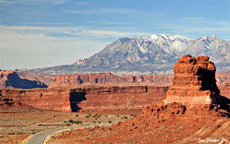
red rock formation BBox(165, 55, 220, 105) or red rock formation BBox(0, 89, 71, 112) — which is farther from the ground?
red rock formation BBox(165, 55, 220, 105)

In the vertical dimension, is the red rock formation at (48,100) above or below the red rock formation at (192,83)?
below

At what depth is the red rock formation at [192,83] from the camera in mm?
83812

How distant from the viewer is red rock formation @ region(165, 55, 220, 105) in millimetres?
83812

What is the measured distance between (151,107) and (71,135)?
1586 centimetres

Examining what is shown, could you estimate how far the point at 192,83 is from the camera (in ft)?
283

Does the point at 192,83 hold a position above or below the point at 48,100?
above

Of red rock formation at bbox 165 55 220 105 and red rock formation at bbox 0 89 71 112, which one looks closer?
red rock formation at bbox 165 55 220 105

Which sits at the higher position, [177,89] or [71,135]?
[177,89]

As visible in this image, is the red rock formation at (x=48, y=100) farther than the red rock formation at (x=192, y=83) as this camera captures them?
Yes

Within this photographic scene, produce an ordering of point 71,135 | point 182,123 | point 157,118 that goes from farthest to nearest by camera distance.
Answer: point 71,135 → point 157,118 → point 182,123

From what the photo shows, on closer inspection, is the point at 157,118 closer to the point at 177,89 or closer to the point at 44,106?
the point at 177,89

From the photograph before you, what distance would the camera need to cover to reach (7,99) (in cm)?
18612

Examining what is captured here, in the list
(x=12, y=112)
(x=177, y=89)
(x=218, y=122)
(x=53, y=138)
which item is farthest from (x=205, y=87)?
(x=12, y=112)

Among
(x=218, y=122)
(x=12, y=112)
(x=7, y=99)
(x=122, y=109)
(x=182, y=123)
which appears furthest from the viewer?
(x=122, y=109)
